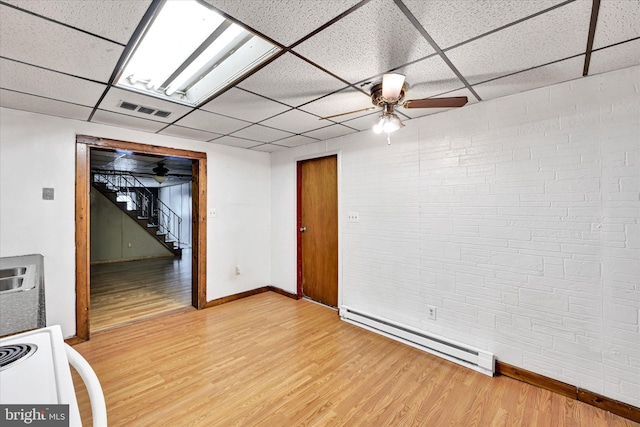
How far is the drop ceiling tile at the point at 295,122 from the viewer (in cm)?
290

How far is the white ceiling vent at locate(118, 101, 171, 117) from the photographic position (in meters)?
2.56

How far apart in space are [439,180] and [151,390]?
3122mm

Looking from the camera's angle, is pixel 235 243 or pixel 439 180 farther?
pixel 235 243

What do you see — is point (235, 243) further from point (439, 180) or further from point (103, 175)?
point (103, 175)

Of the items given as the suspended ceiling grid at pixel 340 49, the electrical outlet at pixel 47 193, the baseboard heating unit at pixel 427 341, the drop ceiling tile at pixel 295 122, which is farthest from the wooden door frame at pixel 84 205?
the baseboard heating unit at pixel 427 341

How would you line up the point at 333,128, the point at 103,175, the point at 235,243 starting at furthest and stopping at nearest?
the point at 103,175, the point at 235,243, the point at 333,128

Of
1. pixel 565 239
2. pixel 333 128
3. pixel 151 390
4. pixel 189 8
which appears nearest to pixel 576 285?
pixel 565 239

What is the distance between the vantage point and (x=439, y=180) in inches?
112

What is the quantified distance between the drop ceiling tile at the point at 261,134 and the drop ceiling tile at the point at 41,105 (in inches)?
59.3

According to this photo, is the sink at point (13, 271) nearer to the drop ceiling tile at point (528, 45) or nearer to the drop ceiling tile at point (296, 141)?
the drop ceiling tile at point (296, 141)

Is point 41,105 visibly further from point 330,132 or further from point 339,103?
point 330,132

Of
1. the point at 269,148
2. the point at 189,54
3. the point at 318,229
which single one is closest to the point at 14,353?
the point at 189,54

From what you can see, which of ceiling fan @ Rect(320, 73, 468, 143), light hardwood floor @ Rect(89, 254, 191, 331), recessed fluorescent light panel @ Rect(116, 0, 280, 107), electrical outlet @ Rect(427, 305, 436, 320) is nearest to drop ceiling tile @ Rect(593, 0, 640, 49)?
ceiling fan @ Rect(320, 73, 468, 143)

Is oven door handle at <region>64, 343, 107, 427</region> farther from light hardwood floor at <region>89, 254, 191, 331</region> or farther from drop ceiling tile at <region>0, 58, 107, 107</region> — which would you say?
light hardwood floor at <region>89, 254, 191, 331</region>
